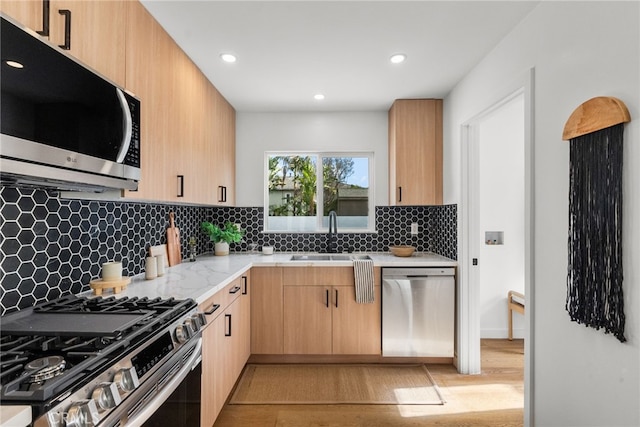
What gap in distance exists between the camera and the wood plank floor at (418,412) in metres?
2.15

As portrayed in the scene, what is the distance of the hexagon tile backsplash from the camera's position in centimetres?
135

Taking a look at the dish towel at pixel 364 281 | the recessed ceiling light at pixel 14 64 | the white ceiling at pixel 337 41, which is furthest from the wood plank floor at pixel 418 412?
the white ceiling at pixel 337 41

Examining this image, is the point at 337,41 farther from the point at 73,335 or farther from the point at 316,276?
the point at 73,335

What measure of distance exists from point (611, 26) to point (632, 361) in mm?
1302

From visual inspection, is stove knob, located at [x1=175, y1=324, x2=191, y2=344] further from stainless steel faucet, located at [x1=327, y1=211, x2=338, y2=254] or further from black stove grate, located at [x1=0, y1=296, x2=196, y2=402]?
stainless steel faucet, located at [x1=327, y1=211, x2=338, y2=254]

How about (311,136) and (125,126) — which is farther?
(311,136)

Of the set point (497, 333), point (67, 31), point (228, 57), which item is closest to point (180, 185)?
point (228, 57)

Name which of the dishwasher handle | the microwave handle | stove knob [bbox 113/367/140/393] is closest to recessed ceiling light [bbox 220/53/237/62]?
the microwave handle

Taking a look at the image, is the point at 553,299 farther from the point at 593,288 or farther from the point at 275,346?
the point at 275,346

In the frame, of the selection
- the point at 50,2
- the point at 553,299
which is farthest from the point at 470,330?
the point at 50,2

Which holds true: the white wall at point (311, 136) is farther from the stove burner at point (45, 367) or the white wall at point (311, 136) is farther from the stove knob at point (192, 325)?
the stove burner at point (45, 367)

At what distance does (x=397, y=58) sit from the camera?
231 centimetres

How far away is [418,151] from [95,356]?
117 inches

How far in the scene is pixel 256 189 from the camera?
3615 millimetres
